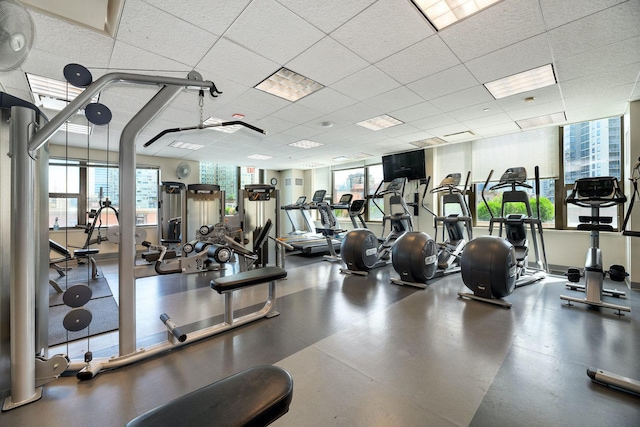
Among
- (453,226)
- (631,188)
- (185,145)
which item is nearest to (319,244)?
(453,226)

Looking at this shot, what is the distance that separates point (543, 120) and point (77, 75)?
6.43 m

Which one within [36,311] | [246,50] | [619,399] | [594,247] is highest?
[246,50]

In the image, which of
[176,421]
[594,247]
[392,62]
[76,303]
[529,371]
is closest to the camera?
[176,421]

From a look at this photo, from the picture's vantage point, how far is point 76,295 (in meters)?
1.60

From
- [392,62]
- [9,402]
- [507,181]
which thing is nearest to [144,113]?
[9,402]

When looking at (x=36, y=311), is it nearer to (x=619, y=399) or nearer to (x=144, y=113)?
(x=144, y=113)

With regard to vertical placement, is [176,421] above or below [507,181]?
below

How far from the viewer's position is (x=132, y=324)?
1959 mm

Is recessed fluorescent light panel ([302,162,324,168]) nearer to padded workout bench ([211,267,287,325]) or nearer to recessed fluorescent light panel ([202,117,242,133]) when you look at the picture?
recessed fluorescent light panel ([202,117,242,133])

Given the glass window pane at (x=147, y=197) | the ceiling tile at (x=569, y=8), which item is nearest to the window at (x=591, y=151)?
the ceiling tile at (x=569, y=8)

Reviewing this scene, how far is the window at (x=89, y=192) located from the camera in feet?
19.6

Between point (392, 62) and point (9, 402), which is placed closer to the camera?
point (9, 402)

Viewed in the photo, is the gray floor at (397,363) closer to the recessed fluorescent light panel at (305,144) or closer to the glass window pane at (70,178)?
the recessed fluorescent light panel at (305,144)

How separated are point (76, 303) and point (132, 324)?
462 millimetres
